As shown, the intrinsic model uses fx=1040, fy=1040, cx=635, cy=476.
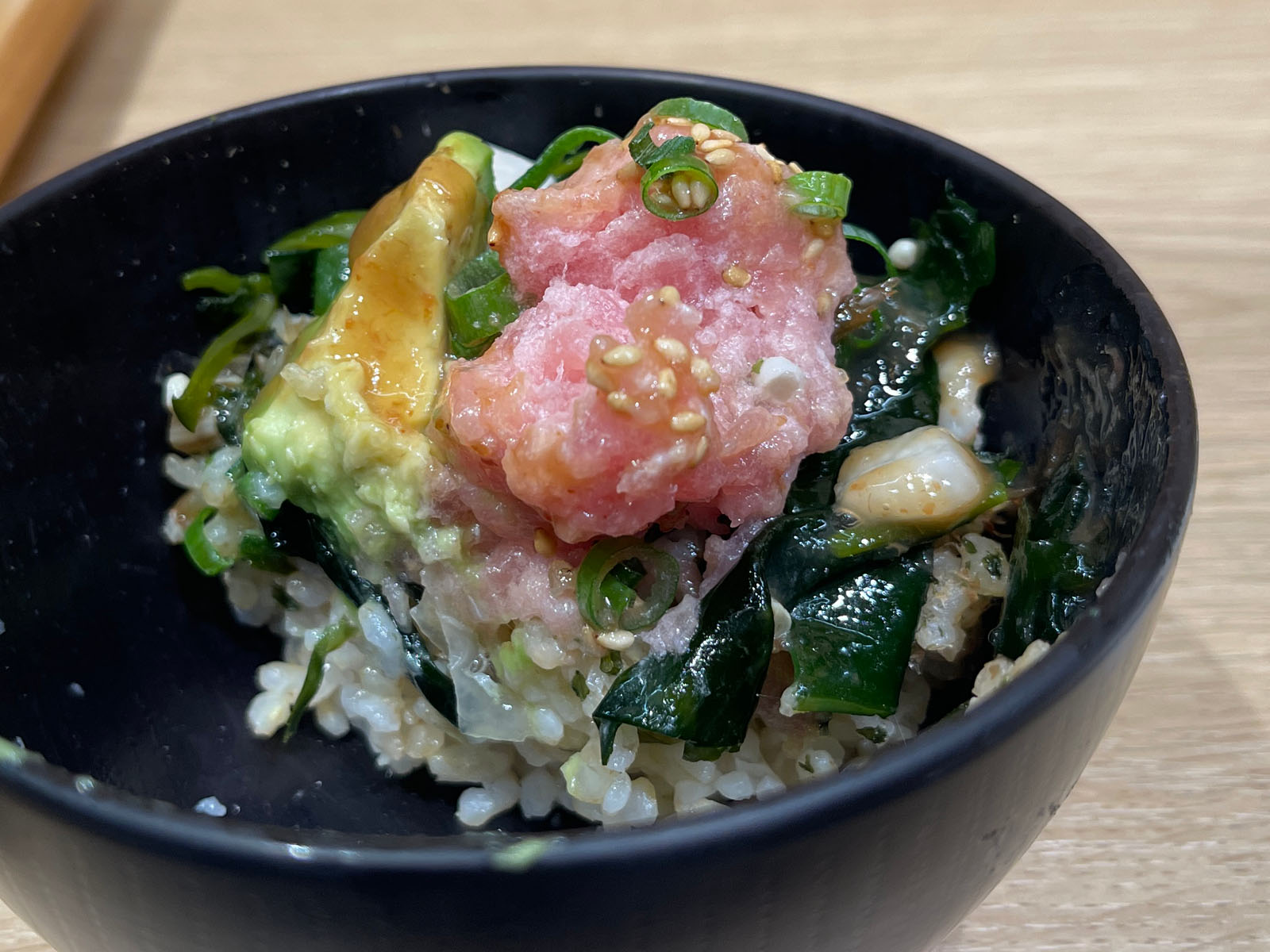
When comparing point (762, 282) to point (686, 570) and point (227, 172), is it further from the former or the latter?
point (227, 172)

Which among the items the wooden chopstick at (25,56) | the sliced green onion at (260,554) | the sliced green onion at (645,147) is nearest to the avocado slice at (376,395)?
the sliced green onion at (260,554)

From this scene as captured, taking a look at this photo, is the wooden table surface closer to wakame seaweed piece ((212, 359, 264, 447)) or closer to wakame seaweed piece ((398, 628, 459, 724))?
wakame seaweed piece ((398, 628, 459, 724))

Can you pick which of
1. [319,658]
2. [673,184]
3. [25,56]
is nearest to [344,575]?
[319,658]

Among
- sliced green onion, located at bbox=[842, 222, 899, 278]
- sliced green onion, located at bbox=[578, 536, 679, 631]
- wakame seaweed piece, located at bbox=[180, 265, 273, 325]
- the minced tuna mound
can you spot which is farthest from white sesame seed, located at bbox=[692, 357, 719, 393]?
wakame seaweed piece, located at bbox=[180, 265, 273, 325]

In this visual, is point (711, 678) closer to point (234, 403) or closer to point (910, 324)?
point (910, 324)

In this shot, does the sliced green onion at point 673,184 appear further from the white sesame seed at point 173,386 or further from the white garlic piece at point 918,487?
the white sesame seed at point 173,386

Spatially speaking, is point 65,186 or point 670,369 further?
point 65,186

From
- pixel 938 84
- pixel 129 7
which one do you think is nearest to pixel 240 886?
pixel 938 84
